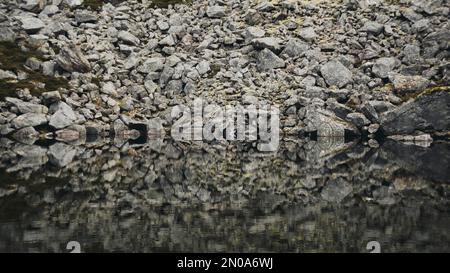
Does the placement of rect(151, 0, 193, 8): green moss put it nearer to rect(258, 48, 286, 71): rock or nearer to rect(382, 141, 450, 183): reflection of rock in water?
rect(258, 48, 286, 71): rock

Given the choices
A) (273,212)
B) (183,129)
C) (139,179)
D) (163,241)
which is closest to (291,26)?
(183,129)

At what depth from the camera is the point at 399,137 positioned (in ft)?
211

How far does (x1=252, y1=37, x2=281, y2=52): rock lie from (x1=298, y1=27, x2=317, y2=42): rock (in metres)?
4.59

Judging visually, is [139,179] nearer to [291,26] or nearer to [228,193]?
[228,193]

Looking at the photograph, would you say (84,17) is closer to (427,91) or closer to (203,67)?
(203,67)

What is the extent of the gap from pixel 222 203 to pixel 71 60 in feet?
180

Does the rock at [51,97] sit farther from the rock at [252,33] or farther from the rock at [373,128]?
the rock at [373,128]

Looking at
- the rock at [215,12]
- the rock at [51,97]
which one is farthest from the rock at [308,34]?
the rock at [51,97]

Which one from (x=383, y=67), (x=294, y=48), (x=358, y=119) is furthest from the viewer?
(x=294, y=48)

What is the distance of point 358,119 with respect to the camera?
6412 cm

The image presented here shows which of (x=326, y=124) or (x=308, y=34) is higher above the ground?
(x=308, y=34)

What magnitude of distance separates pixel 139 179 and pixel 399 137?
4486cm

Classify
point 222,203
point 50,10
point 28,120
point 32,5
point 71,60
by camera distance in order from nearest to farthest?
point 222,203 < point 28,120 < point 71,60 < point 32,5 < point 50,10

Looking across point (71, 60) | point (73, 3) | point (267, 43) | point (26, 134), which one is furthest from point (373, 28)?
point (26, 134)
